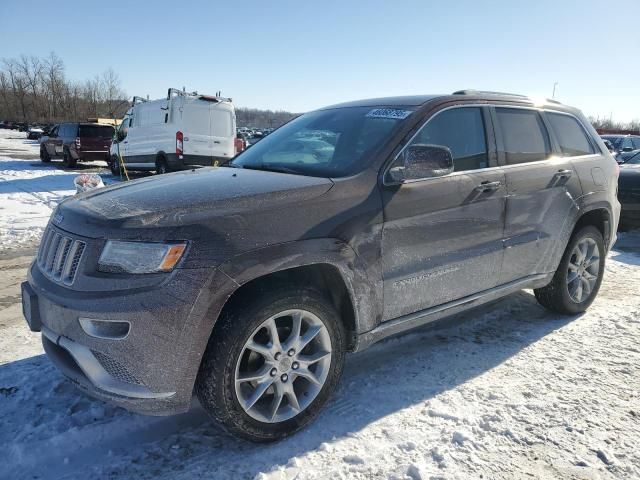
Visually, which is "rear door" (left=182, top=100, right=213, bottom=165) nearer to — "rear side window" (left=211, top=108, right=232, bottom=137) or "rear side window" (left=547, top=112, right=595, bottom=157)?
"rear side window" (left=211, top=108, right=232, bottom=137)

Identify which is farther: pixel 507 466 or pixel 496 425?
pixel 496 425

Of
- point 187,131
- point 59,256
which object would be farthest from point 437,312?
point 187,131

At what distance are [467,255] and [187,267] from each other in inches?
76.1

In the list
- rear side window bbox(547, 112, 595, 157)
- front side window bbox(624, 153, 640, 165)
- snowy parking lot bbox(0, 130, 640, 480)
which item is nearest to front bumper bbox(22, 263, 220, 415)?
snowy parking lot bbox(0, 130, 640, 480)

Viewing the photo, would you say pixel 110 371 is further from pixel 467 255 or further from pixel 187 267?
pixel 467 255

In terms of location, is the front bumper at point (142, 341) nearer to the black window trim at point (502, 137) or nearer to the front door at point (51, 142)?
the black window trim at point (502, 137)

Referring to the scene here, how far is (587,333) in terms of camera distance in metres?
4.08

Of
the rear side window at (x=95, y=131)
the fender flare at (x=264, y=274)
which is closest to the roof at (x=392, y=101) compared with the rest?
the fender flare at (x=264, y=274)

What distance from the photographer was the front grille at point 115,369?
2.22 m

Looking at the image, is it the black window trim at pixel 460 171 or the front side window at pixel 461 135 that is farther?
the front side window at pixel 461 135

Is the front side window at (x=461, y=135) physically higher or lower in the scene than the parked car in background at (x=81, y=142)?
higher

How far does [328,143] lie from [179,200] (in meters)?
1.27

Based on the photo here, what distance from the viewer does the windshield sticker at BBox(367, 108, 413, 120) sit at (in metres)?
3.21

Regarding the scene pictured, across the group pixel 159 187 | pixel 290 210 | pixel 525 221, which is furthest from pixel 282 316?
pixel 525 221
